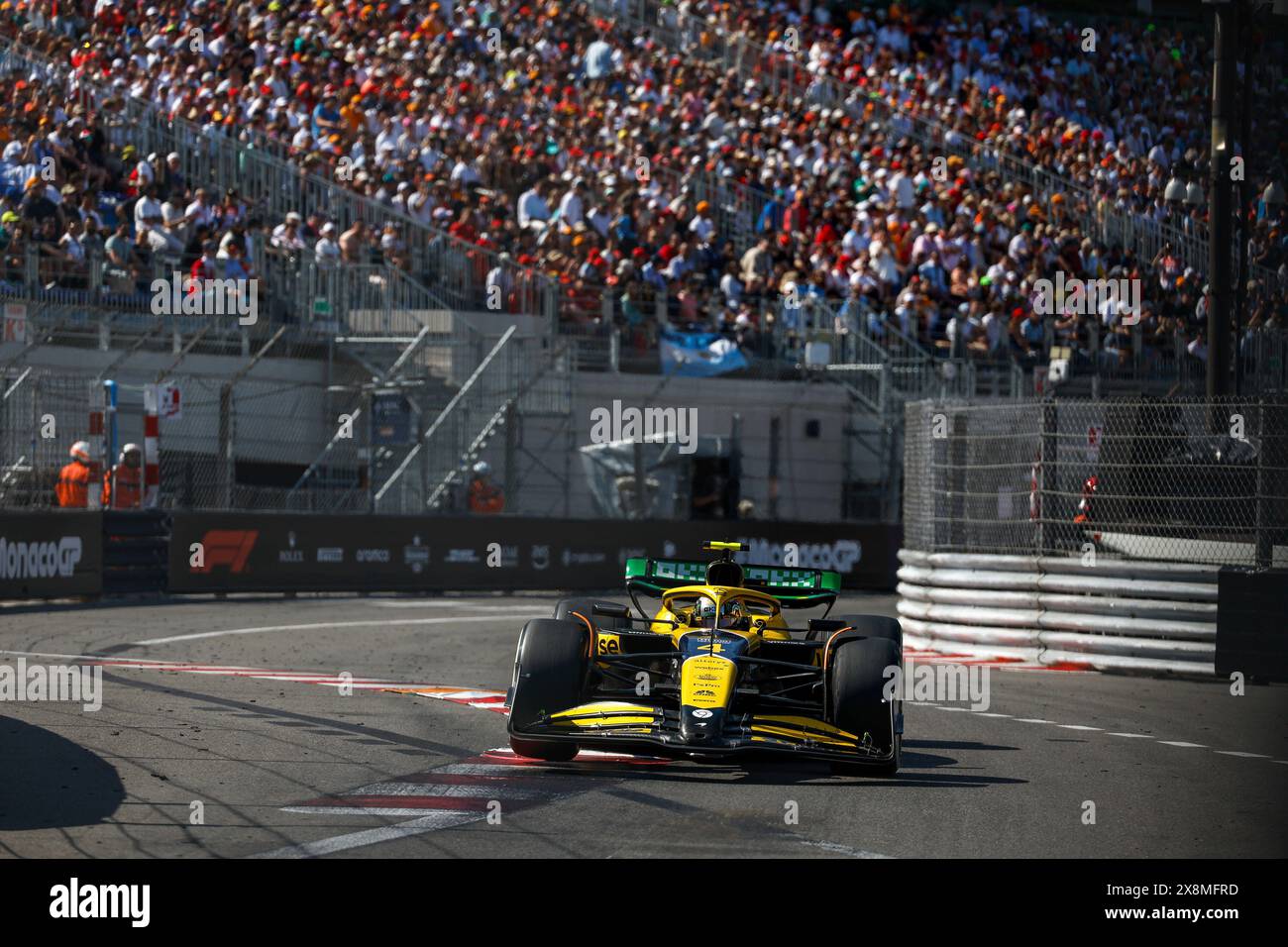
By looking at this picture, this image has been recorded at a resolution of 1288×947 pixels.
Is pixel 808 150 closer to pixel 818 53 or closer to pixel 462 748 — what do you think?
pixel 818 53

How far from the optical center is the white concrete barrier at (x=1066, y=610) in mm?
15281

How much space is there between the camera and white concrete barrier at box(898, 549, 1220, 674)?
1528 centimetres

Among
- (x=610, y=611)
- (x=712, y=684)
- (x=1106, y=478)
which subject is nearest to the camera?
(x=712, y=684)

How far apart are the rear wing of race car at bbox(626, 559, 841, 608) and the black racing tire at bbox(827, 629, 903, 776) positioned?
1.15 metres

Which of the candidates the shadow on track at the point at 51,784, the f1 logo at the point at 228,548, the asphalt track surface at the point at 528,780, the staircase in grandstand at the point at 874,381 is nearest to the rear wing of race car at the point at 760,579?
the asphalt track surface at the point at 528,780

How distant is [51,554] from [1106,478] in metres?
11.2

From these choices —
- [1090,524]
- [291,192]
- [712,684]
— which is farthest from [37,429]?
[712,684]

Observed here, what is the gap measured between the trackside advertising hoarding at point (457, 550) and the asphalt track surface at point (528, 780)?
292 inches

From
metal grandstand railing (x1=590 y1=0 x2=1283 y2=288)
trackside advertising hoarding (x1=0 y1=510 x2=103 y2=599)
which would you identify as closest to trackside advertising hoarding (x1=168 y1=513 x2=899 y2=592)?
trackside advertising hoarding (x1=0 y1=510 x2=103 y2=599)

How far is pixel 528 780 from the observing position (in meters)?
9.25

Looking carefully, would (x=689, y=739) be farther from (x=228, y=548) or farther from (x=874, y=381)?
(x=874, y=381)
